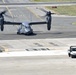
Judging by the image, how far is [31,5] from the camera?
158 m

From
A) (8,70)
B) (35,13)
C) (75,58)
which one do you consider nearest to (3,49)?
(75,58)

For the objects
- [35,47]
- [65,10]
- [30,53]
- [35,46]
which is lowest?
[65,10]

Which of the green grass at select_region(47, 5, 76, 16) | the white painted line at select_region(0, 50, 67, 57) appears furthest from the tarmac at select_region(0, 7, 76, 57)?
the green grass at select_region(47, 5, 76, 16)

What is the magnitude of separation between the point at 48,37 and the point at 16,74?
135ft

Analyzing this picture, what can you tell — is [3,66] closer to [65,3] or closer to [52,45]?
[52,45]

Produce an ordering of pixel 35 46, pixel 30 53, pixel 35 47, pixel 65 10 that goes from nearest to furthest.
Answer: pixel 30 53, pixel 35 47, pixel 35 46, pixel 65 10

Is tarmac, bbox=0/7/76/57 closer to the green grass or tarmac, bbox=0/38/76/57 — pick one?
tarmac, bbox=0/38/76/57

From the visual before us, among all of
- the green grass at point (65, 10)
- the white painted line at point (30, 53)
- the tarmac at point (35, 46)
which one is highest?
the white painted line at point (30, 53)

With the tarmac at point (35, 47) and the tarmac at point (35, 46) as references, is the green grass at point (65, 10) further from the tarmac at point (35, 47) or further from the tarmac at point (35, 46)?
the tarmac at point (35, 47)

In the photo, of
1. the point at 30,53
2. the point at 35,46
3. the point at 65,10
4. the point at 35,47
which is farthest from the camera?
the point at 65,10

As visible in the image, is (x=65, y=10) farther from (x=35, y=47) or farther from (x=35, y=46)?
(x=35, y=47)

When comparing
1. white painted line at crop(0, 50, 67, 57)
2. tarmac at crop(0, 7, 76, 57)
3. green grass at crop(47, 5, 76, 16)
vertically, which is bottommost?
green grass at crop(47, 5, 76, 16)

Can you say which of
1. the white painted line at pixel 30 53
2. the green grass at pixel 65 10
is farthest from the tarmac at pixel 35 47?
the green grass at pixel 65 10

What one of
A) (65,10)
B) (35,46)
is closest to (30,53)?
(35,46)
